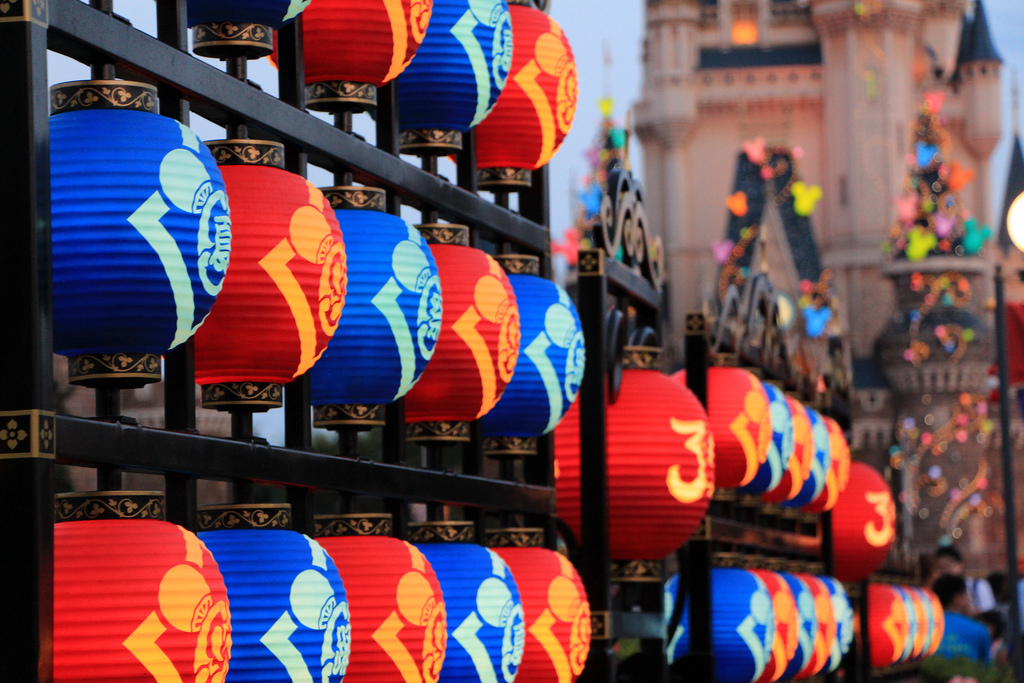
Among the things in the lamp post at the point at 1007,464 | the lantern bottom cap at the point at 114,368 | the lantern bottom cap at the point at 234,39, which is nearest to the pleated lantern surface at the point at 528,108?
the lantern bottom cap at the point at 234,39

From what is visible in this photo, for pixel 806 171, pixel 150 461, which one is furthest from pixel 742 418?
pixel 806 171

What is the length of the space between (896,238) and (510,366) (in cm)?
3714

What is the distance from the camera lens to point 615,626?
535 cm

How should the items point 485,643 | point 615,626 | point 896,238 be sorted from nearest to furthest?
1. point 485,643
2. point 615,626
3. point 896,238

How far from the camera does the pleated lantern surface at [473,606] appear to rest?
3.59 meters

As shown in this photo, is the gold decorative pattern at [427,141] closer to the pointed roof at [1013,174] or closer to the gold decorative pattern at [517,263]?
the gold decorative pattern at [517,263]

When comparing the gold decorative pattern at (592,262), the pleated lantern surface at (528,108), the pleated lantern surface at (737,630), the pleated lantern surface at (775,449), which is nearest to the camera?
the pleated lantern surface at (528,108)

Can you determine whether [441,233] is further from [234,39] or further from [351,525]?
[234,39]

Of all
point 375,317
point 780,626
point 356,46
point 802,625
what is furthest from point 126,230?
point 802,625

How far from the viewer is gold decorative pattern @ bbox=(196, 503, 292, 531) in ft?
9.59

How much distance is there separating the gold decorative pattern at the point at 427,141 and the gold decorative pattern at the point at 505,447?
2.66 feet

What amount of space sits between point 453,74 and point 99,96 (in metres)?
1.42

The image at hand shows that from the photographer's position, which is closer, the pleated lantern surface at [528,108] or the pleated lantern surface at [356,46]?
the pleated lantern surface at [356,46]

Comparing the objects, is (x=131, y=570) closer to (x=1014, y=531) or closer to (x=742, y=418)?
(x=742, y=418)
